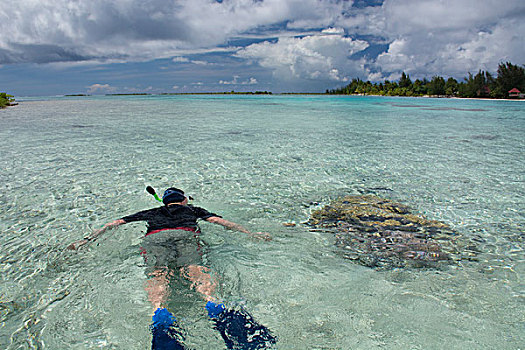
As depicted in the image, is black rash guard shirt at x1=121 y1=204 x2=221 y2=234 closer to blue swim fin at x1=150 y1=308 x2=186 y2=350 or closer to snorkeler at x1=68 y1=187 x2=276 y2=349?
snorkeler at x1=68 y1=187 x2=276 y2=349

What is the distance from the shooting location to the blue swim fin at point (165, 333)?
254cm

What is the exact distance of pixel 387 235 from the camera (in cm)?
466

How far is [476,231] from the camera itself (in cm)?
482

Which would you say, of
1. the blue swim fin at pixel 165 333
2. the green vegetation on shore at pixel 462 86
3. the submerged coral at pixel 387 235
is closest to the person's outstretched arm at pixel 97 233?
the blue swim fin at pixel 165 333

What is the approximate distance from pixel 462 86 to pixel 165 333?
362 feet

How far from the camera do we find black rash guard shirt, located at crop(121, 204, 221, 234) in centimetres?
384

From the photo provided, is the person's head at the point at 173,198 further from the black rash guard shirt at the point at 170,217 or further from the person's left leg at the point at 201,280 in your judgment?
the person's left leg at the point at 201,280

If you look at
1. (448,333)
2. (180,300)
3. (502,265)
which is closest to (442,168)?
(502,265)

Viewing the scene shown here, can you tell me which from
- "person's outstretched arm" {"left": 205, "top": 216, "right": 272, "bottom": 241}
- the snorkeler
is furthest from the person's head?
"person's outstretched arm" {"left": 205, "top": 216, "right": 272, "bottom": 241}

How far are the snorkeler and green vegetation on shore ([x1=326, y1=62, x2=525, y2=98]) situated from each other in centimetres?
9488

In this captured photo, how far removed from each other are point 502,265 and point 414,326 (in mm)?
1884

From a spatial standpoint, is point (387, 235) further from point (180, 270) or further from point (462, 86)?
point (462, 86)

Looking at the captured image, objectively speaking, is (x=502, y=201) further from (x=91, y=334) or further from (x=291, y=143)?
(x=291, y=143)

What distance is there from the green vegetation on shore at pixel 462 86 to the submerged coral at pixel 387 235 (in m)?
91.8
